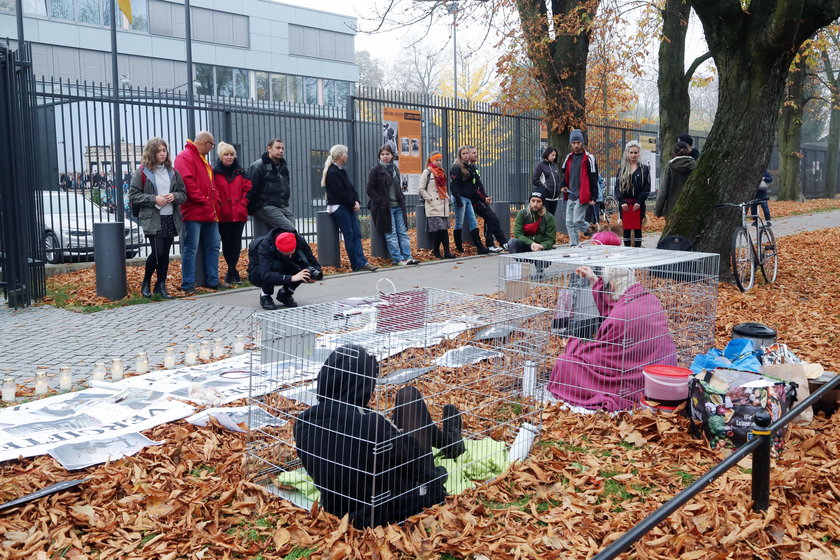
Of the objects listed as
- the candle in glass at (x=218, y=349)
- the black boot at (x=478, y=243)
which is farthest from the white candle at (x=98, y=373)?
the black boot at (x=478, y=243)

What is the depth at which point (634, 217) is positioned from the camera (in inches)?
480

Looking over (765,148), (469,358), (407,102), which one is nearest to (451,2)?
(407,102)

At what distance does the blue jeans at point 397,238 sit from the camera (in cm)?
1340

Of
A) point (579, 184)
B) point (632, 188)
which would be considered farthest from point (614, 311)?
point (579, 184)

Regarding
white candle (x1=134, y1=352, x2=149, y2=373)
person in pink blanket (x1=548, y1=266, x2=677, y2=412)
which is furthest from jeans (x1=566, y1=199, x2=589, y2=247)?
white candle (x1=134, y1=352, x2=149, y2=373)

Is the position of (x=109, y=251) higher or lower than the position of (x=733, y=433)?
higher

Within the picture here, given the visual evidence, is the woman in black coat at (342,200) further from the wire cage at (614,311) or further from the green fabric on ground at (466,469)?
the green fabric on ground at (466,469)

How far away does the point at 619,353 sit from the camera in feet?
18.0

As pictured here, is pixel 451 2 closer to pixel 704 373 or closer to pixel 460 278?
pixel 460 278

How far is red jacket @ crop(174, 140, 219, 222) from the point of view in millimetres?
10484

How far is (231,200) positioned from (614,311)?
7.02 metres

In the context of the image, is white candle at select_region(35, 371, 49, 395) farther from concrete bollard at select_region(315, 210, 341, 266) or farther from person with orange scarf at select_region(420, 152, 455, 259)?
person with orange scarf at select_region(420, 152, 455, 259)

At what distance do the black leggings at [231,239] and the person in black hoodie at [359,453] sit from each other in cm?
767

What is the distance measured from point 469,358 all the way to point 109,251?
639cm
